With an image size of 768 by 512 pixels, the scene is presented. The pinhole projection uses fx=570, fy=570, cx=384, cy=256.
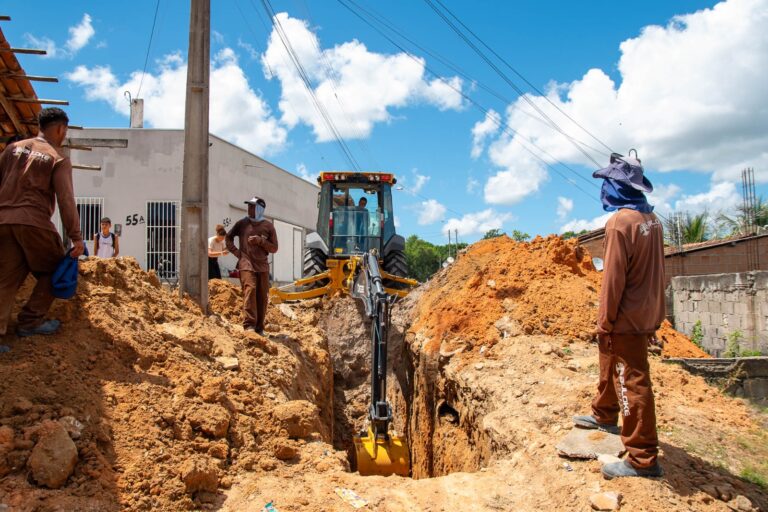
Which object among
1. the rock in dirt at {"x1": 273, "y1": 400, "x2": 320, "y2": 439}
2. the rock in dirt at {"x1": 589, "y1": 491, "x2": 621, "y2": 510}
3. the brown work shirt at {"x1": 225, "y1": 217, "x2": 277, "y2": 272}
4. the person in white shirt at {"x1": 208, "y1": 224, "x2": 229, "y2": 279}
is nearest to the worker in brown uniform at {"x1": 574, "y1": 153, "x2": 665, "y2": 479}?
the rock in dirt at {"x1": 589, "y1": 491, "x2": 621, "y2": 510}

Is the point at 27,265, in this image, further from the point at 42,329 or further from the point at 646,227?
the point at 646,227

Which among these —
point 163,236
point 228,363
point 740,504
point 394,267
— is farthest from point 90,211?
point 740,504

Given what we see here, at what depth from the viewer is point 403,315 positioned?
424 inches

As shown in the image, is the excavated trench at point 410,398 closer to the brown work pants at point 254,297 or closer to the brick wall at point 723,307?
the brown work pants at point 254,297

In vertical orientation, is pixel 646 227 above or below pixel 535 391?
above

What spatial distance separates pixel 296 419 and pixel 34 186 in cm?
266

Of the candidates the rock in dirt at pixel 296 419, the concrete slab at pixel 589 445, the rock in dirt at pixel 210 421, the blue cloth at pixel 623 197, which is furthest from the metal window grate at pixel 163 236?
the blue cloth at pixel 623 197

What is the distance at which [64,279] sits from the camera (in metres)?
4.26

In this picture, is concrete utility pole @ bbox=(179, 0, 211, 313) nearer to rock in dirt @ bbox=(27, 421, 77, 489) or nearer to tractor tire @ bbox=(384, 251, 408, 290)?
rock in dirt @ bbox=(27, 421, 77, 489)

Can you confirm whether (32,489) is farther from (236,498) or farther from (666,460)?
(666,460)

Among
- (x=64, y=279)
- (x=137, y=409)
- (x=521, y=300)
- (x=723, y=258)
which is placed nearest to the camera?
(x=137, y=409)

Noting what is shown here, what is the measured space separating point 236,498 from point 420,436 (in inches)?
194

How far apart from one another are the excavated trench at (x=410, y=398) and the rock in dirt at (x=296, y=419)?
1.72m

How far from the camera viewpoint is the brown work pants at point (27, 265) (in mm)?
4086
